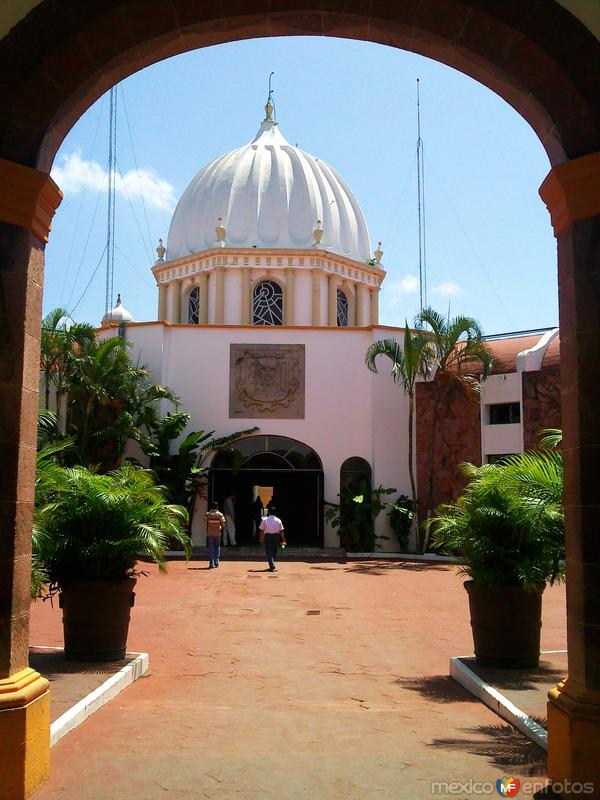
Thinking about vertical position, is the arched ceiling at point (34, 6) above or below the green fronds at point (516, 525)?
above

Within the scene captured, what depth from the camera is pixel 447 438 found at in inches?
930

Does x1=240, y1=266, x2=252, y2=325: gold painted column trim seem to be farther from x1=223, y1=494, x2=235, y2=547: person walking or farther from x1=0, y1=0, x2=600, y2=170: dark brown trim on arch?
x1=0, y1=0, x2=600, y2=170: dark brown trim on arch

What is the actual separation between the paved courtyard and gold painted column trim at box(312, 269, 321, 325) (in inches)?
620

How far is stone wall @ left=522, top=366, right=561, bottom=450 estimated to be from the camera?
22.0 metres

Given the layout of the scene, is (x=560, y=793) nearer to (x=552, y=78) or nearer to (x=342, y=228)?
(x=552, y=78)

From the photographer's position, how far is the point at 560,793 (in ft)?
15.2

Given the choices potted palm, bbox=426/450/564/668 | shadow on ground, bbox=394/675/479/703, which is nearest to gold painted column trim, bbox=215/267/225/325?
potted palm, bbox=426/450/564/668

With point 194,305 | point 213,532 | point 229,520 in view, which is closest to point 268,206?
point 194,305

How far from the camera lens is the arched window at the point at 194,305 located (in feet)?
96.4

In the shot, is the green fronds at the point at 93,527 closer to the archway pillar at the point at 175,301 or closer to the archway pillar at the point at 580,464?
the archway pillar at the point at 580,464

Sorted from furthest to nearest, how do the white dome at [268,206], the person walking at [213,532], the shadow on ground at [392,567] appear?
the white dome at [268,206] → the shadow on ground at [392,567] → the person walking at [213,532]

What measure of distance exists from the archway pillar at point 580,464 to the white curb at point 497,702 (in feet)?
2.73

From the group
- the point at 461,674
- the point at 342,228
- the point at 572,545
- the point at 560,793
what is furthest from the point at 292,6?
the point at 342,228

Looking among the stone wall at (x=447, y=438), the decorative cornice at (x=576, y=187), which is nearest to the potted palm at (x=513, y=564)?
the decorative cornice at (x=576, y=187)
